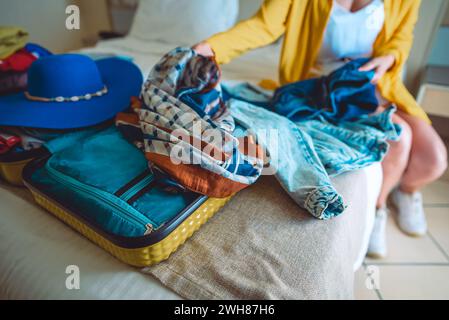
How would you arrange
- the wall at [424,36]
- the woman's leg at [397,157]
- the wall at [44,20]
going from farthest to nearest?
the wall at [424,36], the wall at [44,20], the woman's leg at [397,157]

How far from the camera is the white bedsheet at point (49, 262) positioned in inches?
16.4

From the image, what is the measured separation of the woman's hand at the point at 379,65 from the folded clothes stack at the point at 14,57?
97 cm

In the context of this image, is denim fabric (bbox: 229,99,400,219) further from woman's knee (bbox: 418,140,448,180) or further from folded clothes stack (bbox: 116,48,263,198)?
woman's knee (bbox: 418,140,448,180)

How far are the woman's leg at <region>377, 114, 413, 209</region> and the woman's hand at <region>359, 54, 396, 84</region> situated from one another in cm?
14

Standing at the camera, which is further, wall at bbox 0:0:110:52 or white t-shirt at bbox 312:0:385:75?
wall at bbox 0:0:110:52

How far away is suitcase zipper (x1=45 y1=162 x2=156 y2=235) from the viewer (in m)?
0.43

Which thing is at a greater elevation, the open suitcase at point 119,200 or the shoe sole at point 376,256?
the open suitcase at point 119,200

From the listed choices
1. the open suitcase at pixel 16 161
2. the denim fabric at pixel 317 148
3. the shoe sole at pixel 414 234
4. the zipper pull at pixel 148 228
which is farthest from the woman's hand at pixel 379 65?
the open suitcase at pixel 16 161

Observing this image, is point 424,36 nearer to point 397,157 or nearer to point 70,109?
point 397,157

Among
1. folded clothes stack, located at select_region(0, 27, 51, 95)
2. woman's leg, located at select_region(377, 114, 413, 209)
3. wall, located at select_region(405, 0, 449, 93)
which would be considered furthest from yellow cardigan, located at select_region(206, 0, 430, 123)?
folded clothes stack, located at select_region(0, 27, 51, 95)

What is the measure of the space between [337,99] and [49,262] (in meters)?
0.77

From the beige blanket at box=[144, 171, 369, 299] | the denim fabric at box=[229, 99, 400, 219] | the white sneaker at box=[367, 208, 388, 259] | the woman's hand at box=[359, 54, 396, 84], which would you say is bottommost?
the white sneaker at box=[367, 208, 388, 259]

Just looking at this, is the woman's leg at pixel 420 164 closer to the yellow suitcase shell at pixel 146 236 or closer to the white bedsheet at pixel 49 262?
the yellow suitcase shell at pixel 146 236
